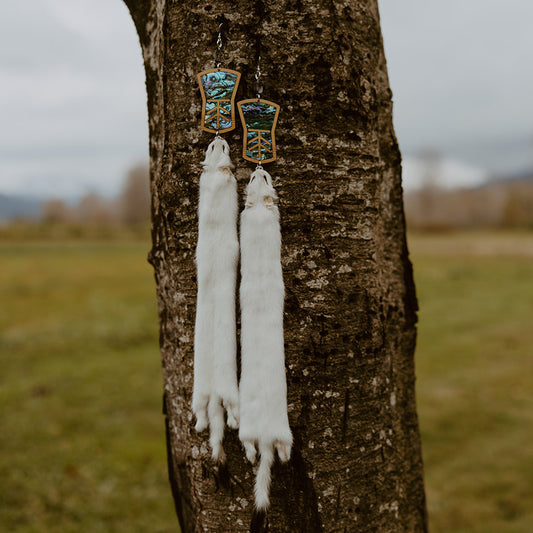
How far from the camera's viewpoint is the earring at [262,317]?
1400 mm

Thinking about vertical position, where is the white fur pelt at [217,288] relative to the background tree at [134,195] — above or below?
below

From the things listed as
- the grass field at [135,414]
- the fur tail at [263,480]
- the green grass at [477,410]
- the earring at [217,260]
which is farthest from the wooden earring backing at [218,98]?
the green grass at [477,410]

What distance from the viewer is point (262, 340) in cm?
141

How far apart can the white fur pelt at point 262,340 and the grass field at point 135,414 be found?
364cm

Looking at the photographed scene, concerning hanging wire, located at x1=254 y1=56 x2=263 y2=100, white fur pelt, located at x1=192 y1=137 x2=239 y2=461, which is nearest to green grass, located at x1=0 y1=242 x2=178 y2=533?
white fur pelt, located at x1=192 y1=137 x2=239 y2=461

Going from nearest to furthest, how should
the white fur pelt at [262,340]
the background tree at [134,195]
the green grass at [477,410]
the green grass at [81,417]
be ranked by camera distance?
1. the white fur pelt at [262,340]
2. the green grass at [81,417]
3. the green grass at [477,410]
4. the background tree at [134,195]

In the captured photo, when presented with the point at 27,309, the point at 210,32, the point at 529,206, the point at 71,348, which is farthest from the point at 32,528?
the point at 529,206

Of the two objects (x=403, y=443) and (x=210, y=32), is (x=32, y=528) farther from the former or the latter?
(x=210, y=32)

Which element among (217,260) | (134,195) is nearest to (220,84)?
(217,260)

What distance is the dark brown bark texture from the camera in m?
1.44

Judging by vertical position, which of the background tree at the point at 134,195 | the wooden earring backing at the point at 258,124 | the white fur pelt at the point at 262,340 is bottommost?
the white fur pelt at the point at 262,340

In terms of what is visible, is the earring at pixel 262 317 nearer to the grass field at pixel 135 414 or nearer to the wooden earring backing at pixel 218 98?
the wooden earring backing at pixel 218 98

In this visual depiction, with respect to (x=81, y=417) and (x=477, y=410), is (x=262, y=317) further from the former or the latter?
(x=477, y=410)

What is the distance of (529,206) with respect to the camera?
6938 cm
